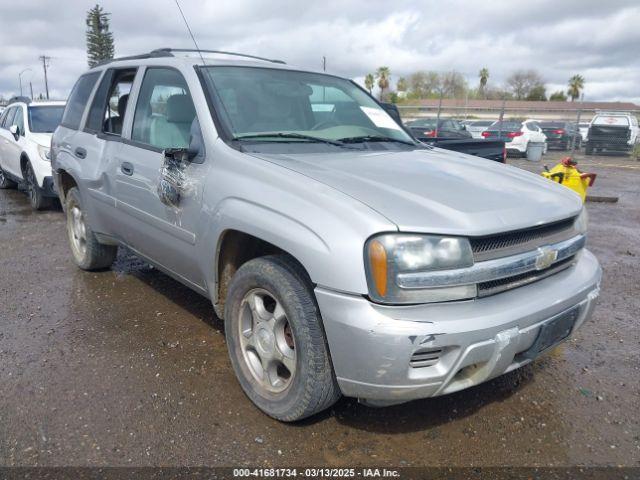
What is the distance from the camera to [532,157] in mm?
16594

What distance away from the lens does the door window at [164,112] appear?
11.0 ft

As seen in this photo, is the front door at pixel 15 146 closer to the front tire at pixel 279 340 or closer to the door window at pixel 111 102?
the door window at pixel 111 102

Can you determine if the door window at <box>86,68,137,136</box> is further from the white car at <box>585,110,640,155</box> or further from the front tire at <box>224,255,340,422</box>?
the white car at <box>585,110,640,155</box>

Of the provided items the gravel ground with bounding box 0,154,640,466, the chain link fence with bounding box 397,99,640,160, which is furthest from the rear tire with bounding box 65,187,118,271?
Result: the chain link fence with bounding box 397,99,640,160

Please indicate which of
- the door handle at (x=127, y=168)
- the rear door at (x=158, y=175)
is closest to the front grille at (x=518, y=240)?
the rear door at (x=158, y=175)

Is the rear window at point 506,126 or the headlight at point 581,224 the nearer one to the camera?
the headlight at point 581,224

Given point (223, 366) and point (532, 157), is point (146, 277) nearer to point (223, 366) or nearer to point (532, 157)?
point (223, 366)

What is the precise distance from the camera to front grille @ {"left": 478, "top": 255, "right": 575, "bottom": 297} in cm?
232

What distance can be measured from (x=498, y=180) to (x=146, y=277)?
3358mm

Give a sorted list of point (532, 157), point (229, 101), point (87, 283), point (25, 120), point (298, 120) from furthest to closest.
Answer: point (532, 157), point (25, 120), point (87, 283), point (298, 120), point (229, 101)

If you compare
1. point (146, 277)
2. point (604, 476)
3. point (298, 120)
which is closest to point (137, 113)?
point (298, 120)

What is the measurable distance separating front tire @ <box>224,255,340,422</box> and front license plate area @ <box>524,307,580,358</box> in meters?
0.93

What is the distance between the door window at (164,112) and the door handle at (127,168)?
0.59ft

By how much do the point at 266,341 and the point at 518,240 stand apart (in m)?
1.31
